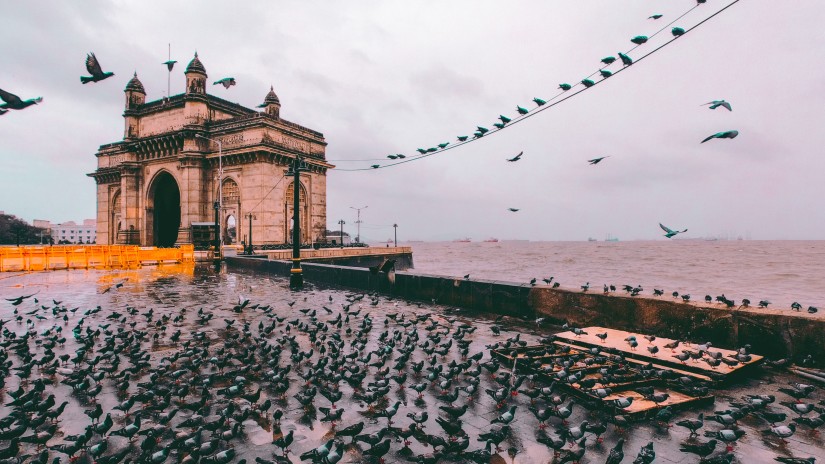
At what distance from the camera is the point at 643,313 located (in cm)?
846

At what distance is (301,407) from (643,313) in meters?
6.95

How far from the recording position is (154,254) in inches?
1238

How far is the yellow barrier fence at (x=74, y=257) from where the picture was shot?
26.2 metres

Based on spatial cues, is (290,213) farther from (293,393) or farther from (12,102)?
(293,393)

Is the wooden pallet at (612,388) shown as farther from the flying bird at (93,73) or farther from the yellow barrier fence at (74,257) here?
the yellow barrier fence at (74,257)

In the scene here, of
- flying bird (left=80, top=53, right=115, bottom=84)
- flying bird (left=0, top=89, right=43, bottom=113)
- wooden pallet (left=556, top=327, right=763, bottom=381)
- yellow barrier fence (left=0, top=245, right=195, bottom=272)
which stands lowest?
wooden pallet (left=556, top=327, right=763, bottom=381)

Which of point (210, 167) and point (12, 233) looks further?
point (12, 233)

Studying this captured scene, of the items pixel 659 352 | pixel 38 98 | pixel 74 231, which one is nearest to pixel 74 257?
pixel 38 98

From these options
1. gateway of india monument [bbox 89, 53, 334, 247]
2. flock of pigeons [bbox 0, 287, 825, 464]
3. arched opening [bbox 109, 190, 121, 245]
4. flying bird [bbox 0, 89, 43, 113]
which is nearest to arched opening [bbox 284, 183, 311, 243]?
gateway of india monument [bbox 89, 53, 334, 247]

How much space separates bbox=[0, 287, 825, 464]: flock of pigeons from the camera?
13.6 feet

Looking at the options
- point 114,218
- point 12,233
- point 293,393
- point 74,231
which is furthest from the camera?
point 74,231

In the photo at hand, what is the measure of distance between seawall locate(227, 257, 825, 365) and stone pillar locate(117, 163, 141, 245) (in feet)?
167

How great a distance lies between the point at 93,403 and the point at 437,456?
4.82 metres

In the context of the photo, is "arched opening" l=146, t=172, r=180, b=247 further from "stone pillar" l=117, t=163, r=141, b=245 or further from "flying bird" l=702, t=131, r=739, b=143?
"flying bird" l=702, t=131, r=739, b=143
